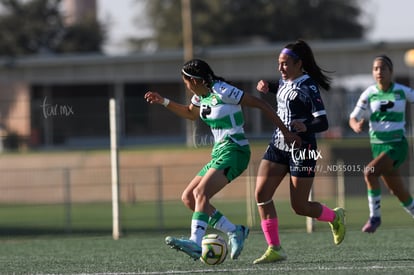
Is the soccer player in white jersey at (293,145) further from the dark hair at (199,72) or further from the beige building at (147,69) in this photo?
the beige building at (147,69)

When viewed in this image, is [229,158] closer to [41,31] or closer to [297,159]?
[297,159]

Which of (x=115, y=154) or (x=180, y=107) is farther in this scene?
(x=115, y=154)

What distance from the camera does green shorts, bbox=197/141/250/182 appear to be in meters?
9.31

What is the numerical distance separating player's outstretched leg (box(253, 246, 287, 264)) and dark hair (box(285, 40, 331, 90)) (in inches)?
65.3

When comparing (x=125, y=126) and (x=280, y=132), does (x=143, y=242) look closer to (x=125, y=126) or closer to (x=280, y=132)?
(x=280, y=132)

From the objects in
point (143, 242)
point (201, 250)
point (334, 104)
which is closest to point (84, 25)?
point (334, 104)

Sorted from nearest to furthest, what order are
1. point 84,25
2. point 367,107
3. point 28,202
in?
point 367,107 → point 28,202 → point 84,25

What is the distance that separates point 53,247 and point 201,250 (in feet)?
14.7

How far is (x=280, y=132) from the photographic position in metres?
9.52

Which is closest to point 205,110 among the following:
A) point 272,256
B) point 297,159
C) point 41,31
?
point 297,159

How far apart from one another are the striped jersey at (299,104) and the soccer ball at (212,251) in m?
1.15

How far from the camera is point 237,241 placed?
9633 millimetres

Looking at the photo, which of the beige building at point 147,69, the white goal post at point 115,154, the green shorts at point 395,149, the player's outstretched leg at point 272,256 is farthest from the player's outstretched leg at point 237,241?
the beige building at point 147,69

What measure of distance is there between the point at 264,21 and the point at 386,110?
2277 inches
